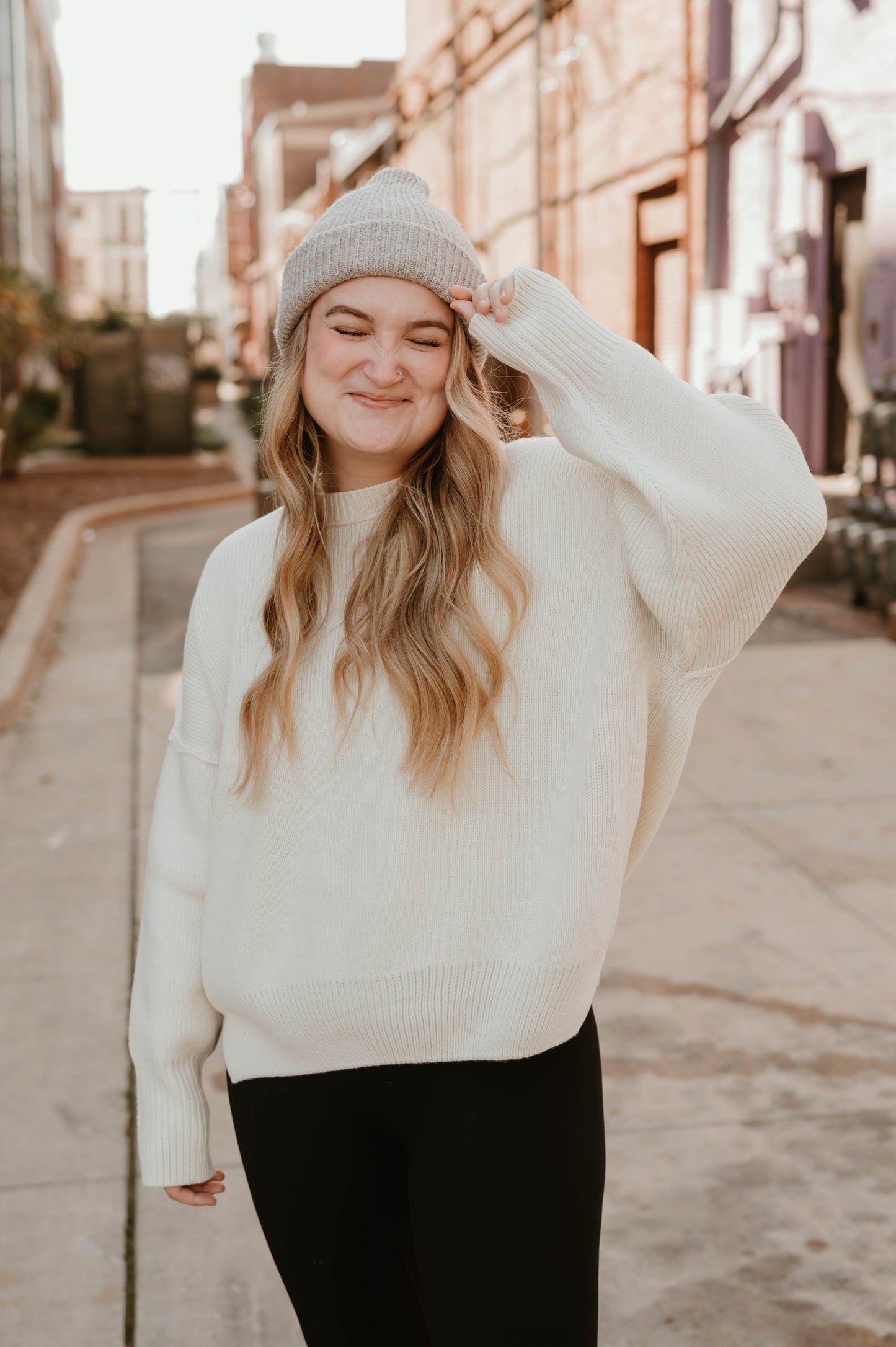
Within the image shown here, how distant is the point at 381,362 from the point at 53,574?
987 cm

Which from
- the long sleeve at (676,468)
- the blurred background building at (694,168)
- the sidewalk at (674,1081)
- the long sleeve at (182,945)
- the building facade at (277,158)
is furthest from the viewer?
the building facade at (277,158)

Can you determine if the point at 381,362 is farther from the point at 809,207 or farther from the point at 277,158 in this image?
the point at 277,158

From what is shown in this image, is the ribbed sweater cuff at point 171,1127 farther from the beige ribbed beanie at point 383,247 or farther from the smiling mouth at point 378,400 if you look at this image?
the beige ribbed beanie at point 383,247

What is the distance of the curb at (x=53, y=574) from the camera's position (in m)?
7.58

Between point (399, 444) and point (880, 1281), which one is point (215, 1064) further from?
point (399, 444)

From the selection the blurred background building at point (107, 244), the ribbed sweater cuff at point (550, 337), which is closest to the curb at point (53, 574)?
the ribbed sweater cuff at point (550, 337)

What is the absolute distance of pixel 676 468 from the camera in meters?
1.57

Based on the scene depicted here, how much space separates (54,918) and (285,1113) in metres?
2.96

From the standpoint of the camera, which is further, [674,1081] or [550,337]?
[674,1081]

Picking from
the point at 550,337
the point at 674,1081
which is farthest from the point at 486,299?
the point at 674,1081

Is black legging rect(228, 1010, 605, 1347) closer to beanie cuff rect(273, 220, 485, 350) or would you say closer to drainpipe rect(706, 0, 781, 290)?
beanie cuff rect(273, 220, 485, 350)

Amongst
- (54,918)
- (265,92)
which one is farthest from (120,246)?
(54,918)

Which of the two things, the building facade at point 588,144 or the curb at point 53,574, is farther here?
the building facade at point 588,144

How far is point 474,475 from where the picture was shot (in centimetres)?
169
